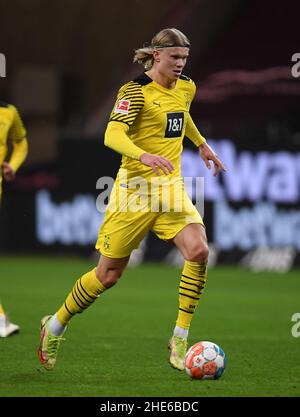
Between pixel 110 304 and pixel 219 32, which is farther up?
pixel 219 32

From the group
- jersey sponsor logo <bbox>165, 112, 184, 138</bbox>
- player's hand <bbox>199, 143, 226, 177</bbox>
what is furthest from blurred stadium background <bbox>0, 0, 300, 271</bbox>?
jersey sponsor logo <bbox>165, 112, 184, 138</bbox>

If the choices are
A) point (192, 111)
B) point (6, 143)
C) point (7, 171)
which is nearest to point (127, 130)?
point (7, 171)

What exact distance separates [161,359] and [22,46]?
16.9m

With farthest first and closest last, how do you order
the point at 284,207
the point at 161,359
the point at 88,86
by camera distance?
the point at 88,86 < the point at 284,207 < the point at 161,359

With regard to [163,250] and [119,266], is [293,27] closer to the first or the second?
[163,250]

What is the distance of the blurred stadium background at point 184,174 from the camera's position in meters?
8.21

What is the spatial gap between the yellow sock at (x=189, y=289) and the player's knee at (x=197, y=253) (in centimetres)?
7

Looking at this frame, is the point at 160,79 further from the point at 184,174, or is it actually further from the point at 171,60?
the point at 184,174

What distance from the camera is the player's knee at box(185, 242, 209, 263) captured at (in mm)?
7309

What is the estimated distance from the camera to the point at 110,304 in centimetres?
1242

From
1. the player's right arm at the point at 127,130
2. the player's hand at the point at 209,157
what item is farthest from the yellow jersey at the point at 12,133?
the player's right arm at the point at 127,130

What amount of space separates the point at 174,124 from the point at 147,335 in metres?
2.61
